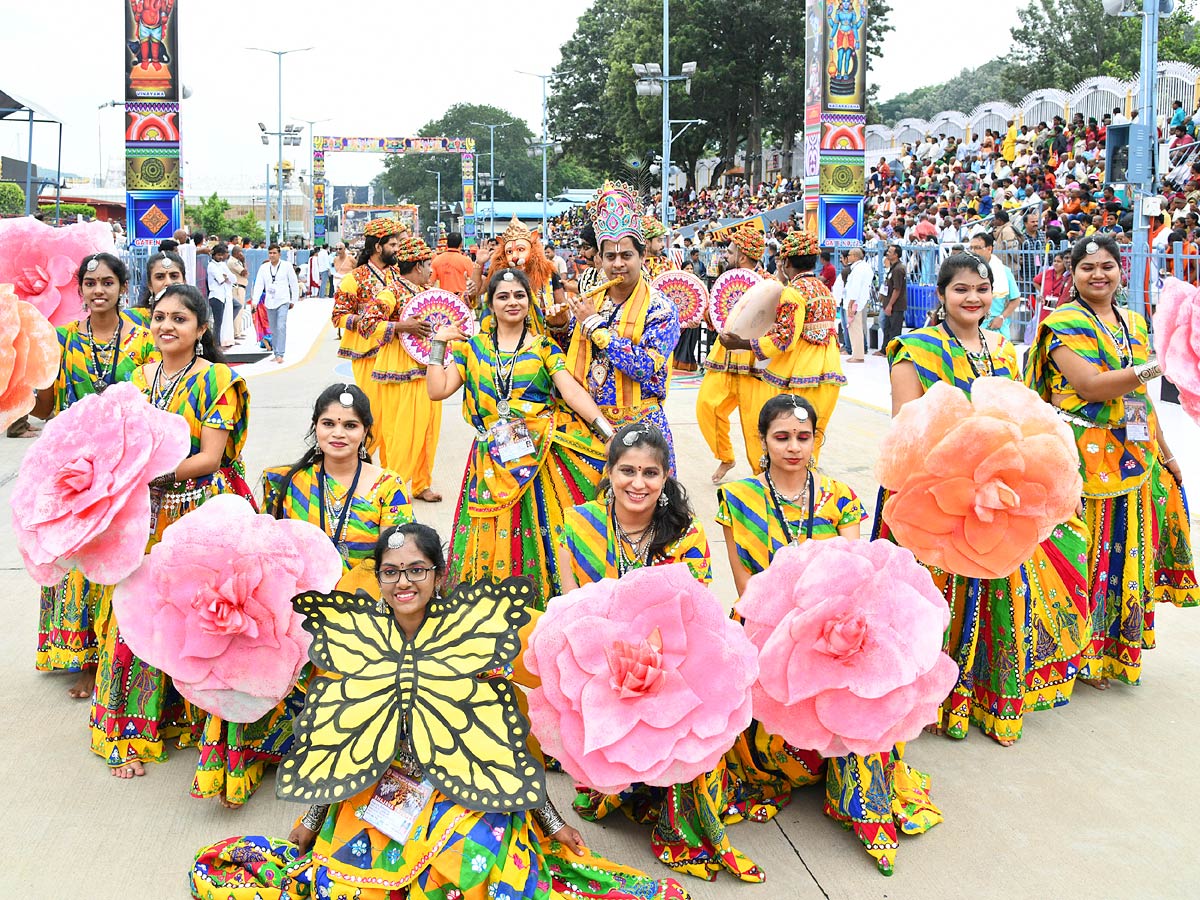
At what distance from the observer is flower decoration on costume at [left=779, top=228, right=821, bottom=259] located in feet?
24.7

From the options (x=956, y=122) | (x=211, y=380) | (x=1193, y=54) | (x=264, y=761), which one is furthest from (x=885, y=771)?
(x=1193, y=54)

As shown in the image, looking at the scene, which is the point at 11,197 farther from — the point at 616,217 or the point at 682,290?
the point at 616,217

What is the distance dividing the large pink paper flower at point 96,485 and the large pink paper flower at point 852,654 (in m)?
1.92

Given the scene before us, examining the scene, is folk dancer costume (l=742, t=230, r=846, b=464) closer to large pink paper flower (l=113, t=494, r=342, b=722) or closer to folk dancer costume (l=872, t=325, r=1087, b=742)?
folk dancer costume (l=872, t=325, r=1087, b=742)

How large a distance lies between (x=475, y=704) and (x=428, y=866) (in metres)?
0.43

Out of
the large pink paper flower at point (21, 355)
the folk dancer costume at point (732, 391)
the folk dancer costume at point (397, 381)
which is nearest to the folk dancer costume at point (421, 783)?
the large pink paper flower at point (21, 355)

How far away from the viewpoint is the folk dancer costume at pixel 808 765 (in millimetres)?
3580

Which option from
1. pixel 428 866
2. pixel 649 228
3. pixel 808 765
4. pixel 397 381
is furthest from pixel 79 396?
pixel 808 765

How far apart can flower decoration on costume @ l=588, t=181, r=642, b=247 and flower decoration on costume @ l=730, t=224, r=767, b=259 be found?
275 cm

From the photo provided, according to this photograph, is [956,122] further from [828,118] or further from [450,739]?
[450,739]

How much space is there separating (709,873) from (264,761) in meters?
1.58

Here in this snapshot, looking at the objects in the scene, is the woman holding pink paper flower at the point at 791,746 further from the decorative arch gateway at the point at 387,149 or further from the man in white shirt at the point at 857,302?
the decorative arch gateway at the point at 387,149

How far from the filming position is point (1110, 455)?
15.6ft

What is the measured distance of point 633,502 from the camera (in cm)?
382
